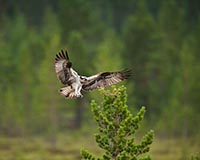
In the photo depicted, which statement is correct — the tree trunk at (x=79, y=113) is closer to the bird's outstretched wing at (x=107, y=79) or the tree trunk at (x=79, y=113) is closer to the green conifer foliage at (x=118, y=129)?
A: the green conifer foliage at (x=118, y=129)

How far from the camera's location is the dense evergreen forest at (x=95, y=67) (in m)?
54.0

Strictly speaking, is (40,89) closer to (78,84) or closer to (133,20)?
(133,20)

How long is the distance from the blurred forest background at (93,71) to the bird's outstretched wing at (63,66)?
32.6 meters

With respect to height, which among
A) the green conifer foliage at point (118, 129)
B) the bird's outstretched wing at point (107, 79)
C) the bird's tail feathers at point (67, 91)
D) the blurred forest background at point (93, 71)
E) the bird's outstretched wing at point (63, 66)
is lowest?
the bird's tail feathers at point (67, 91)

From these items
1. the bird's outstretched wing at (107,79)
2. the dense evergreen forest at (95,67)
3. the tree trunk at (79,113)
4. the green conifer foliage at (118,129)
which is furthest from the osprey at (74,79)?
the tree trunk at (79,113)

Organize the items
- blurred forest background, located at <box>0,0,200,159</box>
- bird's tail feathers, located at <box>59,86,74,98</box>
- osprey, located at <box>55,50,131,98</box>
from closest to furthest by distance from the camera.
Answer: osprey, located at <box>55,50,131,98</box> < bird's tail feathers, located at <box>59,86,74,98</box> < blurred forest background, located at <box>0,0,200,159</box>

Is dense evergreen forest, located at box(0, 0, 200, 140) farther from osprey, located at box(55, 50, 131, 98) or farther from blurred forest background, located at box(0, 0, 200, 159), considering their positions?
osprey, located at box(55, 50, 131, 98)

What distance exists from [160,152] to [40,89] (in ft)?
50.2

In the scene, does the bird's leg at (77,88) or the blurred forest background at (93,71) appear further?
the blurred forest background at (93,71)

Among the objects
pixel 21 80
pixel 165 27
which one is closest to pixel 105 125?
pixel 21 80

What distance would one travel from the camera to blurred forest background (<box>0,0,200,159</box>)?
5397 cm

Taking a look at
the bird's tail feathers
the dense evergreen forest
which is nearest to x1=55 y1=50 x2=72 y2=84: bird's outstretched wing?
the bird's tail feathers

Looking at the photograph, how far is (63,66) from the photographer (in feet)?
51.6

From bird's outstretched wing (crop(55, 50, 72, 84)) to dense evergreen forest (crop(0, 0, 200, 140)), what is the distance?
34.9 m
